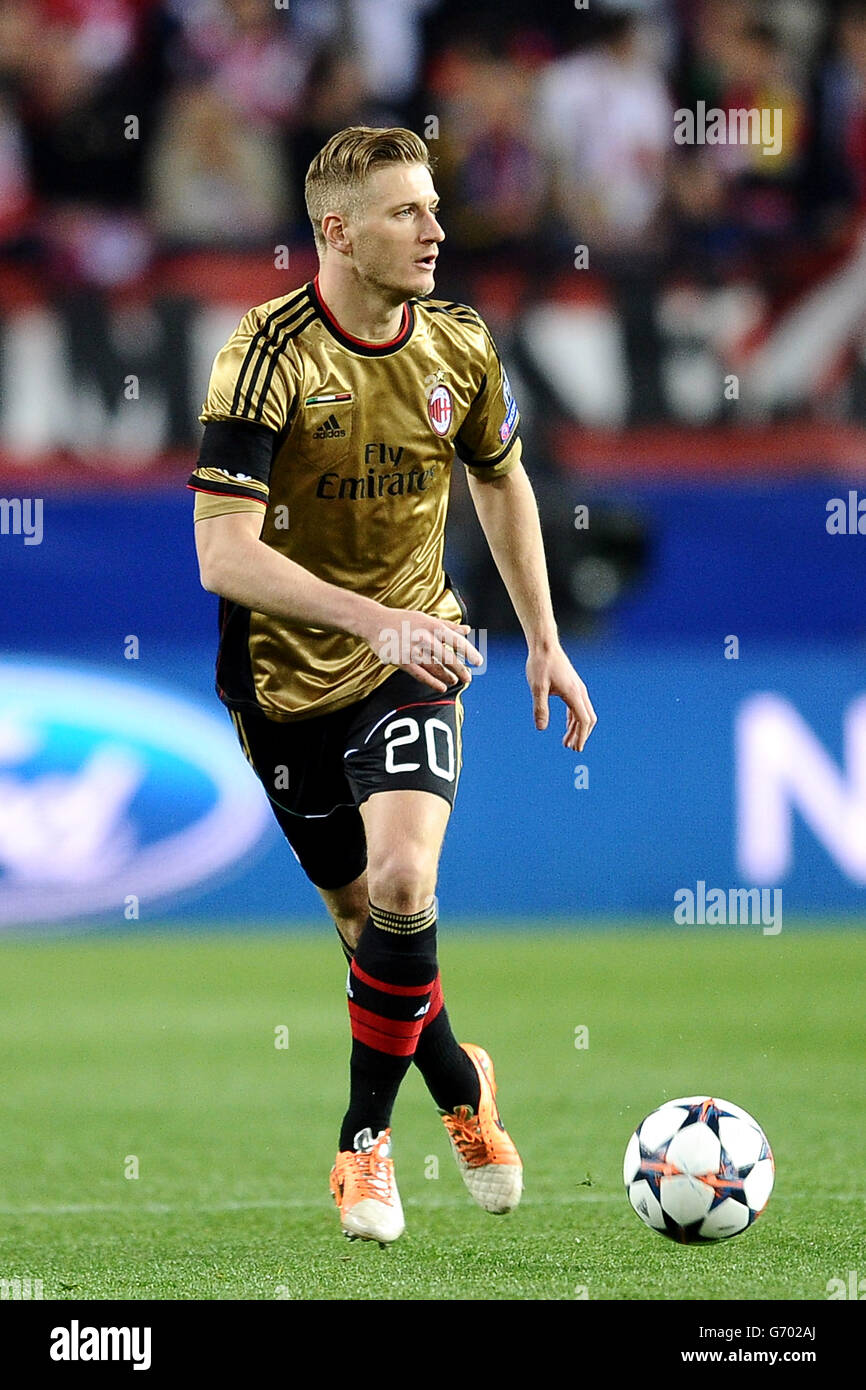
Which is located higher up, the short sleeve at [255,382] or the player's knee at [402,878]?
the short sleeve at [255,382]

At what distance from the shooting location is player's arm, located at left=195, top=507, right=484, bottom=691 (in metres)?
4.10

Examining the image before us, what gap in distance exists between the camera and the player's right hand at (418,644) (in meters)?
4.09

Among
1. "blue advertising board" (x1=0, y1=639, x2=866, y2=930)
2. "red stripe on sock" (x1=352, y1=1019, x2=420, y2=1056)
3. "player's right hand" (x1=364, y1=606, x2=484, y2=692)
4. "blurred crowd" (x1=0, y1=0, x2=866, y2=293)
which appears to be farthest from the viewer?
"blurred crowd" (x1=0, y1=0, x2=866, y2=293)

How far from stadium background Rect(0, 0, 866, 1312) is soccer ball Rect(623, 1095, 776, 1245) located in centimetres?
8

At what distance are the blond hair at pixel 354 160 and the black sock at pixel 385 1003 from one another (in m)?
1.53

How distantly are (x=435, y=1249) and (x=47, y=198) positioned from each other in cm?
946

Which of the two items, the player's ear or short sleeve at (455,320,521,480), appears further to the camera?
short sleeve at (455,320,521,480)

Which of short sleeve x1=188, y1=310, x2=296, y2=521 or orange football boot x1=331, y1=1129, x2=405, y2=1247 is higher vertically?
short sleeve x1=188, y1=310, x2=296, y2=521

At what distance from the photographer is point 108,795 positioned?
9.81 m

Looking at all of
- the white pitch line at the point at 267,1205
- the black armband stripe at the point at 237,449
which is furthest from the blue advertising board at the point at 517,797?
the black armband stripe at the point at 237,449

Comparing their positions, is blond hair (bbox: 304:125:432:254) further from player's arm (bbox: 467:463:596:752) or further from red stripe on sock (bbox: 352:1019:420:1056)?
red stripe on sock (bbox: 352:1019:420:1056)

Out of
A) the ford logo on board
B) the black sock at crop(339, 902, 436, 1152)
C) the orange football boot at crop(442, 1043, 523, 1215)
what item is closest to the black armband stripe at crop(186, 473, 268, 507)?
the black sock at crop(339, 902, 436, 1152)

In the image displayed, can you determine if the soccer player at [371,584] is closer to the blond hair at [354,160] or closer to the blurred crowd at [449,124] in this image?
the blond hair at [354,160]

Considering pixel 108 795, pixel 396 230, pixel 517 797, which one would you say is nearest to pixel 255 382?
pixel 396 230
